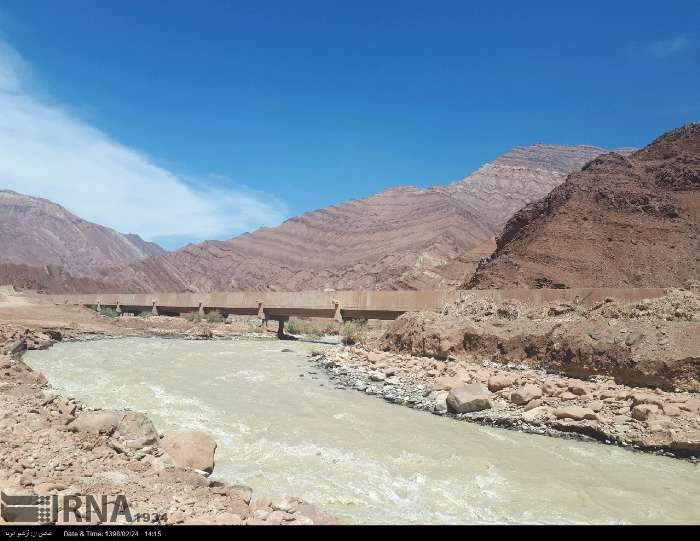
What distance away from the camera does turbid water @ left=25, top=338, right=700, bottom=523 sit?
5.95 metres

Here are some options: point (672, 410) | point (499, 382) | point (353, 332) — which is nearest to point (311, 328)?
point (353, 332)

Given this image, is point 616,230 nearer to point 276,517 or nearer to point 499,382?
point 499,382

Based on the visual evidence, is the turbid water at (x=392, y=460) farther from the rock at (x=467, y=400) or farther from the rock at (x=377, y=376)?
the rock at (x=377, y=376)

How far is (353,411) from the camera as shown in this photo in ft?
36.0

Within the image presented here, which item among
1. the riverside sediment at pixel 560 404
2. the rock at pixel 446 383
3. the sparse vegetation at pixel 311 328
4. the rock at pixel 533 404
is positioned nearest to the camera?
the riverside sediment at pixel 560 404

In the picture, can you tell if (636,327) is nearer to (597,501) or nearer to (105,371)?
(597,501)

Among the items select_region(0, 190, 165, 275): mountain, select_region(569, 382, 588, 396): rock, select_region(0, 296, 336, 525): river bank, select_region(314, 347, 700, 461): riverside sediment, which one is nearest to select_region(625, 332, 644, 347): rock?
select_region(314, 347, 700, 461): riverside sediment

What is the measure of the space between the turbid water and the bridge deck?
1061 cm

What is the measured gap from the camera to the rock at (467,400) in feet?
35.9

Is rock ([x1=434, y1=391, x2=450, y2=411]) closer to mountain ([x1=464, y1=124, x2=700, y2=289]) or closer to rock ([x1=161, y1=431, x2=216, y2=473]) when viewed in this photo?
rock ([x1=161, y1=431, x2=216, y2=473])

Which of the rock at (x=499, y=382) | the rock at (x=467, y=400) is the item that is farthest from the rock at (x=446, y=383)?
the rock at (x=467, y=400)

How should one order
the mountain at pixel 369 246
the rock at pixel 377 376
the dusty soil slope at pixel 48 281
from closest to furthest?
the rock at pixel 377 376
the dusty soil slope at pixel 48 281
the mountain at pixel 369 246

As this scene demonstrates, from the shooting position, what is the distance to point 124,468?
5199 millimetres

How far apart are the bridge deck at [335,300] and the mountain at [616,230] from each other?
8.81 meters
